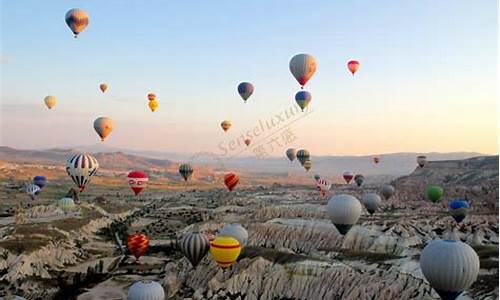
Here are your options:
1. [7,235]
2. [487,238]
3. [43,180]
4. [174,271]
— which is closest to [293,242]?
[174,271]

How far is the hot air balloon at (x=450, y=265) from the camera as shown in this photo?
27.8 meters

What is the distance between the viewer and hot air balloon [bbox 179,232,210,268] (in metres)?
44.8

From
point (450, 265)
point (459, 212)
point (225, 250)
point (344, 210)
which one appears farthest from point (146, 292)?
point (459, 212)

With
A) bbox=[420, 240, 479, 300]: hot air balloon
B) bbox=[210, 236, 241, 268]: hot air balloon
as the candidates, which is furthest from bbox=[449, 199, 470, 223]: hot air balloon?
bbox=[420, 240, 479, 300]: hot air balloon

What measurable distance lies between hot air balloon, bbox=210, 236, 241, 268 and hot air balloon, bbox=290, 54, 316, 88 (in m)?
24.6

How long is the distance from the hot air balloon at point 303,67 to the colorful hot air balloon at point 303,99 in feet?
30.5

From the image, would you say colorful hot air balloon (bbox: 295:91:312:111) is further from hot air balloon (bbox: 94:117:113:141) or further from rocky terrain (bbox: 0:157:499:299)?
hot air balloon (bbox: 94:117:113:141)

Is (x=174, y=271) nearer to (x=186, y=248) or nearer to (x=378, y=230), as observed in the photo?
(x=186, y=248)

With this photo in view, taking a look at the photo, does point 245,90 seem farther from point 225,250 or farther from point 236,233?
point 225,250

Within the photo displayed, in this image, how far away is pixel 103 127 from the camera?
68438 millimetres

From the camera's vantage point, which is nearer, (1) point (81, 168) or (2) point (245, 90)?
(1) point (81, 168)

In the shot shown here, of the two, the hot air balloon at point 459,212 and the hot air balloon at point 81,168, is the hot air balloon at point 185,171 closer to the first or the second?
the hot air balloon at point 81,168

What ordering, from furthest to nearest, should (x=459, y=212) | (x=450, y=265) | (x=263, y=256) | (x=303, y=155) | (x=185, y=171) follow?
(x=303, y=155)
(x=185, y=171)
(x=459, y=212)
(x=263, y=256)
(x=450, y=265)

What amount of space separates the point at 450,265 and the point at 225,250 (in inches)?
742
